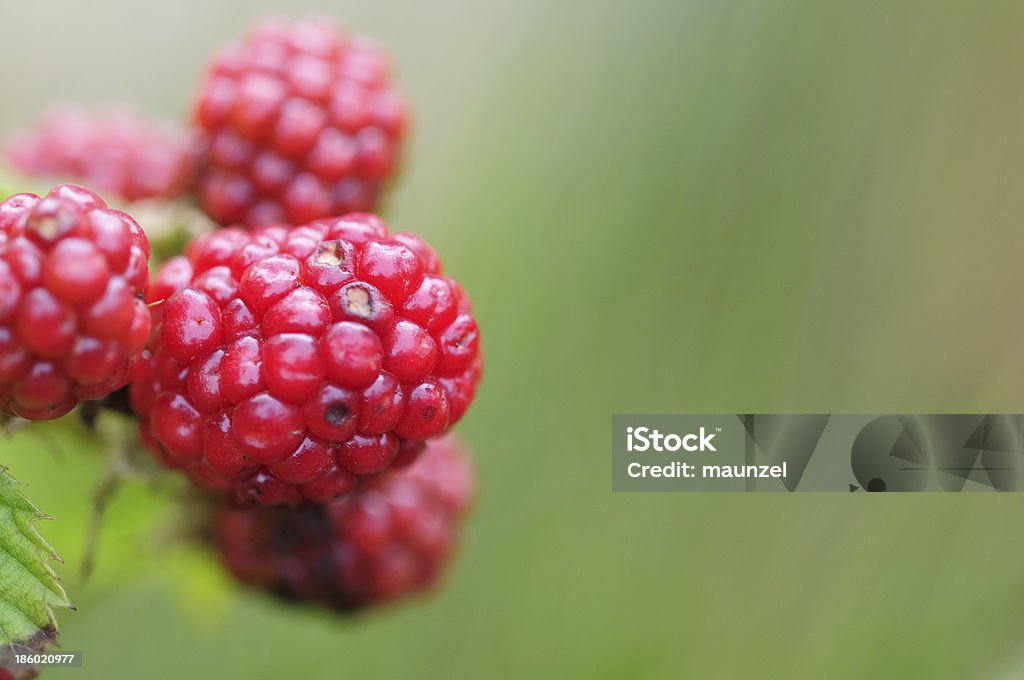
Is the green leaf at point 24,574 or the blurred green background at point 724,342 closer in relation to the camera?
the green leaf at point 24,574

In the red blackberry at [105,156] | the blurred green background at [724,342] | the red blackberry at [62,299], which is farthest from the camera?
the blurred green background at [724,342]

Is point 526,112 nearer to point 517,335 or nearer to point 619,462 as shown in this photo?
point 517,335

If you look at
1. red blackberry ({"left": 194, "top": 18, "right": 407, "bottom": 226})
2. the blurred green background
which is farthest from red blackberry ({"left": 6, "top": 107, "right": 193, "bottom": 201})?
the blurred green background

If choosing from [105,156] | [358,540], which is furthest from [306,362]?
[105,156]

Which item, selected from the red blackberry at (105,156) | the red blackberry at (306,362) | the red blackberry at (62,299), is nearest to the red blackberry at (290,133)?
the red blackberry at (105,156)

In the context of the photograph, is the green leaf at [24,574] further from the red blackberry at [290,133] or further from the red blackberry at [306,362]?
the red blackberry at [290,133]

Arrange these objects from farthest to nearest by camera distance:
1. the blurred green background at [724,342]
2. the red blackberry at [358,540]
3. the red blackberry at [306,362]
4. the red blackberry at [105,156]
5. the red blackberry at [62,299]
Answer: the blurred green background at [724,342] → the red blackberry at [105,156] → the red blackberry at [358,540] → the red blackberry at [306,362] → the red blackberry at [62,299]

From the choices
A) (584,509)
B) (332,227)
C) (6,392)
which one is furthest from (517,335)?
(6,392)
